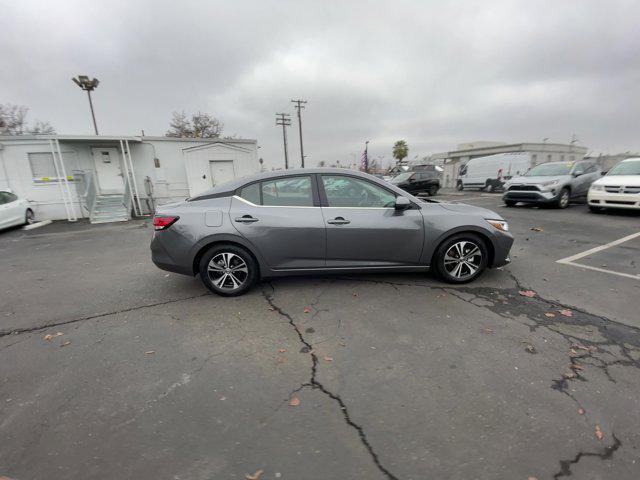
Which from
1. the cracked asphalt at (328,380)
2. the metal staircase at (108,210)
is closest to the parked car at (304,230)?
the cracked asphalt at (328,380)

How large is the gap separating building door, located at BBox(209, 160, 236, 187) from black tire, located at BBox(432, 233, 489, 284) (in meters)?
12.1

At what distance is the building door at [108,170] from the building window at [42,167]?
3.84ft

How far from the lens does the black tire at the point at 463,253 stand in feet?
13.4

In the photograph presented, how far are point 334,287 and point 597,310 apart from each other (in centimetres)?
296

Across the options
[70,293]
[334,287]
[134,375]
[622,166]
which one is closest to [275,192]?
[334,287]

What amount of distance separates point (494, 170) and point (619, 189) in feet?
38.4

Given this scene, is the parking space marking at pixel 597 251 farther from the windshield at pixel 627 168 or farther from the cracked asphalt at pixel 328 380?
the windshield at pixel 627 168

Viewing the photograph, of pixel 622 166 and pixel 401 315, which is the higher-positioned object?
pixel 622 166

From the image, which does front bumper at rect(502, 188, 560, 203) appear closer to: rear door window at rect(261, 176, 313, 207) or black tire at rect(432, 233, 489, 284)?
black tire at rect(432, 233, 489, 284)

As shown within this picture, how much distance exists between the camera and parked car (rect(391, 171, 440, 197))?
58.3ft

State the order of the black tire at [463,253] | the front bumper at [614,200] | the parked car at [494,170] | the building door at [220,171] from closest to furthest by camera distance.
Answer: the black tire at [463,253]
the front bumper at [614,200]
the building door at [220,171]
the parked car at [494,170]

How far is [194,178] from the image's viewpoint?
13.8m

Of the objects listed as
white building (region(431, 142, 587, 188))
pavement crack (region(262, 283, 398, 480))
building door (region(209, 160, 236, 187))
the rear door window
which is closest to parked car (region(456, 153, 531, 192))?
white building (region(431, 142, 587, 188))

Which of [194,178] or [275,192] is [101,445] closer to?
[275,192]
